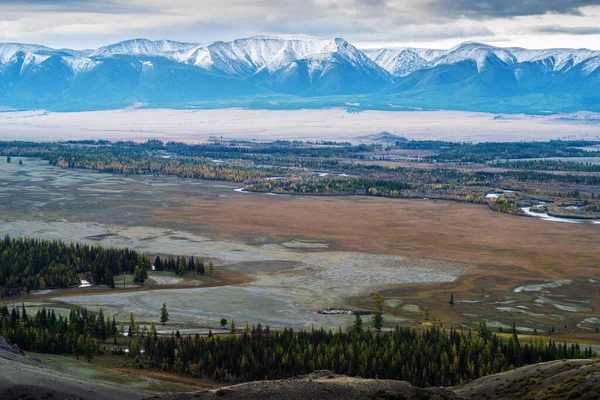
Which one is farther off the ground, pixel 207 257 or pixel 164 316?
pixel 207 257

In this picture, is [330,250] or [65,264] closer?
[65,264]

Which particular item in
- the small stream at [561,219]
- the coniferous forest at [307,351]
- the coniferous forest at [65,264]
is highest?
the small stream at [561,219]

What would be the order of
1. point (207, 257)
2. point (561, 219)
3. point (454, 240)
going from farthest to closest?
point (561, 219)
point (454, 240)
point (207, 257)

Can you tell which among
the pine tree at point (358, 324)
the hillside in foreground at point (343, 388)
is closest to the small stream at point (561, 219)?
the pine tree at point (358, 324)

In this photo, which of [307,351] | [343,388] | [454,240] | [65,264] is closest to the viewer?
[343,388]

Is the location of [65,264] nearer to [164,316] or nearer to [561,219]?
[164,316]

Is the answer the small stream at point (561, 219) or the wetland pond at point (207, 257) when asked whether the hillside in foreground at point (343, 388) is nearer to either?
the wetland pond at point (207, 257)

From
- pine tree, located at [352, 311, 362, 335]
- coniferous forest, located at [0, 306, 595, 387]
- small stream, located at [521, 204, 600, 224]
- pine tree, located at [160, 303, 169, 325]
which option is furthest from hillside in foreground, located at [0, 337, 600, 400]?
small stream, located at [521, 204, 600, 224]

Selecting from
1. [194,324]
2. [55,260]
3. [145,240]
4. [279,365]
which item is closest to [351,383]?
[279,365]

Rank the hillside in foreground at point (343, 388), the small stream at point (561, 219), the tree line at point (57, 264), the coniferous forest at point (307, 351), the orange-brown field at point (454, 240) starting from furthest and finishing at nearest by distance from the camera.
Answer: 1. the small stream at point (561, 219)
2. the tree line at point (57, 264)
3. the orange-brown field at point (454, 240)
4. the coniferous forest at point (307, 351)
5. the hillside in foreground at point (343, 388)

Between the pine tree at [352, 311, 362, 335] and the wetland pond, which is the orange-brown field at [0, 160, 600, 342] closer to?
the wetland pond

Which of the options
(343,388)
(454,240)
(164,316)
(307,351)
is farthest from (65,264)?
(343,388)

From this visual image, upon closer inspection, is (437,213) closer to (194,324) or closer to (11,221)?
(11,221)
